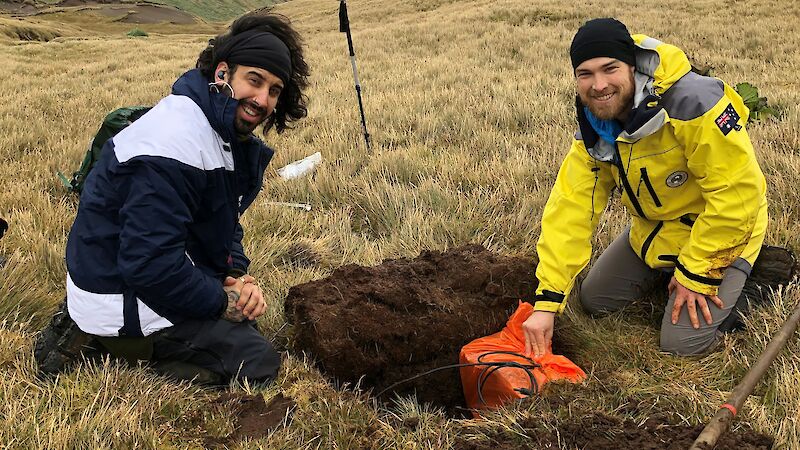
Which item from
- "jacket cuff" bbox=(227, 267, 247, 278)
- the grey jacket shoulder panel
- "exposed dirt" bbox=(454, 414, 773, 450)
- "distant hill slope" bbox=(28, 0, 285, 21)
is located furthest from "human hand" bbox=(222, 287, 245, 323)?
"distant hill slope" bbox=(28, 0, 285, 21)

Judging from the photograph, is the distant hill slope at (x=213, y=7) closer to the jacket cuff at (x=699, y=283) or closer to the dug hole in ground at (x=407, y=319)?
the dug hole in ground at (x=407, y=319)

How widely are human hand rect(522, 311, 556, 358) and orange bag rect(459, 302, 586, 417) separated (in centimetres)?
4

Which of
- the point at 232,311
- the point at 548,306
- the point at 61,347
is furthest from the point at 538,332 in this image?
the point at 61,347

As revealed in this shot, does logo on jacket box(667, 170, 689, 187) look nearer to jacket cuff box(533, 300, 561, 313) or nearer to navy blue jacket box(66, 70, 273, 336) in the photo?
jacket cuff box(533, 300, 561, 313)

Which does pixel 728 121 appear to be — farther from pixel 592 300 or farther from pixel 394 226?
pixel 394 226

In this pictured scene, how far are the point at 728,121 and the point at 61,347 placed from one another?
326 centimetres

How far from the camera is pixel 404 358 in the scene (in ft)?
10.5

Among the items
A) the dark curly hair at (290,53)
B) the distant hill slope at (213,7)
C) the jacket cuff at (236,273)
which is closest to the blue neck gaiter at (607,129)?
the dark curly hair at (290,53)

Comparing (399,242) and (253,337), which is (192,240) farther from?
(399,242)

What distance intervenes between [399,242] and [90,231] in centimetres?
213

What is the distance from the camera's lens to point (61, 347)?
9.02ft

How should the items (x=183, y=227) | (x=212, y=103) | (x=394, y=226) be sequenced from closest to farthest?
(x=183, y=227) < (x=212, y=103) < (x=394, y=226)

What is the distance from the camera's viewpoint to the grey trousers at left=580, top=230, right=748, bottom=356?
2896 millimetres

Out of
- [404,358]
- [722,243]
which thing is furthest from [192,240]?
[722,243]
